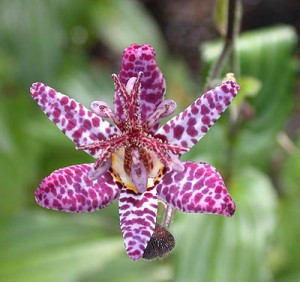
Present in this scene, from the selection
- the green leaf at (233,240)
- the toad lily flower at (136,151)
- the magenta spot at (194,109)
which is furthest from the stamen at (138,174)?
the green leaf at (233,240)

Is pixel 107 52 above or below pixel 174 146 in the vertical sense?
above

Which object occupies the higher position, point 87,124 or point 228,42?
point 228,42

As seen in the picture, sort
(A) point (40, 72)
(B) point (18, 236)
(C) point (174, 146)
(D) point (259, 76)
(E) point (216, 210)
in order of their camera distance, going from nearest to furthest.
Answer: (E) point (216, 210), (C) point (174, 146), (D) point (259, 76), (B) point (18, 236), (A) point (40, 72)

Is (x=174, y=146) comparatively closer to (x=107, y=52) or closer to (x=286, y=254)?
(x=286, y=254)

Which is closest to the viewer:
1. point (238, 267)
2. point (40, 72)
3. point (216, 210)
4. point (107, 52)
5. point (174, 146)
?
point (216, 210)

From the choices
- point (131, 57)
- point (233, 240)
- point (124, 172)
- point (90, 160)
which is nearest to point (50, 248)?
point (90, 160)

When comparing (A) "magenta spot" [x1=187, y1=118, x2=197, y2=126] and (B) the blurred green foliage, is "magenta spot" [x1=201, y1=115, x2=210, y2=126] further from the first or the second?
(B) the blurred green foliage

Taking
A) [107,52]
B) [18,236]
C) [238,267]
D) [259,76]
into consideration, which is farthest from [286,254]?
[107,52]

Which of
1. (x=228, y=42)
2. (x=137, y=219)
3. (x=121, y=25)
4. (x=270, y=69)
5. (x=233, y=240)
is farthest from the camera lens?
(x=121, y=25)

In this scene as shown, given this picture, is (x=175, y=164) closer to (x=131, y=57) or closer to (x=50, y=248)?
(x=131, y=57)
